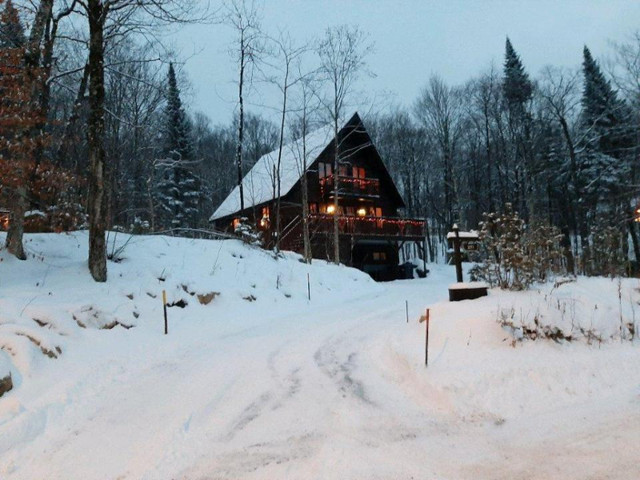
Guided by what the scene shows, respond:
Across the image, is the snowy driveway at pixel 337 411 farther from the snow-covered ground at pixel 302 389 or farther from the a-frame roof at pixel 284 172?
the a-frame roof at pixel 284 172

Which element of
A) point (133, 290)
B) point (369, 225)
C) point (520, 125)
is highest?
point (520, 125)

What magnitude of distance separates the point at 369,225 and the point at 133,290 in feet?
59.1

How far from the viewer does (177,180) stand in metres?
31.5

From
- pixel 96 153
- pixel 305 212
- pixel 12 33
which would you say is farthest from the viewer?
pixel 305 212

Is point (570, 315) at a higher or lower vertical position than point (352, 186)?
lower

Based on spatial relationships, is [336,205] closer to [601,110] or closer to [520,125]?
[520,125]

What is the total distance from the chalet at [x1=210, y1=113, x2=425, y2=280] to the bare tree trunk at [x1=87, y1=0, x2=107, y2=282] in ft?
44.0

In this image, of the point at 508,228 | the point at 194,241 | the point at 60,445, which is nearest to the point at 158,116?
the point at 194,241

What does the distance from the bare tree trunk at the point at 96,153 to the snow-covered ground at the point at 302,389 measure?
0.55 meters

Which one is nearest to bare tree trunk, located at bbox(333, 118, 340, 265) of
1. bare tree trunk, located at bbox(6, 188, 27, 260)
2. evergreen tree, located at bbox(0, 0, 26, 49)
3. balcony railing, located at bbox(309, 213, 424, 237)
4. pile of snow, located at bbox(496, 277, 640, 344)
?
balcony railing, located at bbox(309, 213, 424, 237)

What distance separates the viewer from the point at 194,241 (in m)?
14.3

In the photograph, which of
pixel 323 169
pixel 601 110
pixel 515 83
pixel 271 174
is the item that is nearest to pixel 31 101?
pixel 271 174

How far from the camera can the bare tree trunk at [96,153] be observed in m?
8.91

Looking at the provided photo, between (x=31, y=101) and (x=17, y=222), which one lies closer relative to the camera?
(x=31, y=101)
